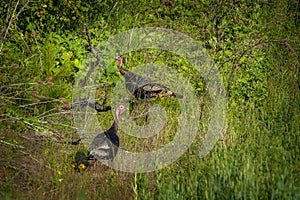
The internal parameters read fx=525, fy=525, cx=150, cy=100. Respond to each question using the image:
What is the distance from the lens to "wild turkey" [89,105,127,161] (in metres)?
5.24

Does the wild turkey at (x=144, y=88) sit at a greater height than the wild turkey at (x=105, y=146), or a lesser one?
greater

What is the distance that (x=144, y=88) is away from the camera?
6.45m

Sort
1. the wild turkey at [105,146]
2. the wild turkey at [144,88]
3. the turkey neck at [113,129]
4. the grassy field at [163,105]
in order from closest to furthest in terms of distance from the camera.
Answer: the grassy field at [163,105] → the wild turkey at [105,146] → the turkey neck at [113,129] → the wild turkey at [144,88]

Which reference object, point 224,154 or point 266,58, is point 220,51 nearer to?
point 266,58

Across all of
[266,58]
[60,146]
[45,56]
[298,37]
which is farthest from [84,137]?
[298,37]

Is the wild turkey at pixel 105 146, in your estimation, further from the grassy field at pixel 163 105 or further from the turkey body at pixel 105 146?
the grassy field at pixel 163 105

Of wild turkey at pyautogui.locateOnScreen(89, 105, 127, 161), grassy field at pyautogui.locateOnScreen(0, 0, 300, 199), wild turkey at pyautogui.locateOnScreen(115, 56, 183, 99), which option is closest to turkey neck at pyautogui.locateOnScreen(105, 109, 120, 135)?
wild turkey at pyautogui.locateOnScreen(89, 105, 127, 161)

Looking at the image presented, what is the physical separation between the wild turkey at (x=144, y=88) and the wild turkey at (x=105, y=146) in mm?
1043

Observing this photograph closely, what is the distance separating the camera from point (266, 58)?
23.7 feet

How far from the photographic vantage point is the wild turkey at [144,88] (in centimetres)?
641

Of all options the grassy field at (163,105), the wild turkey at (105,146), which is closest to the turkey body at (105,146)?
the wild turkey at (105,146)

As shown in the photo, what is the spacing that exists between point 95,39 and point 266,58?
2418mm

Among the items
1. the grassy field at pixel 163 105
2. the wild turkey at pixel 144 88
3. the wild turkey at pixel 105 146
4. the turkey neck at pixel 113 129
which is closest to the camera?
the grassy field at pixel 163 105

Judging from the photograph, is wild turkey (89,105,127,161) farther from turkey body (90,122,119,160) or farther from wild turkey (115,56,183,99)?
wild turkey (115,56,183,99)
